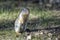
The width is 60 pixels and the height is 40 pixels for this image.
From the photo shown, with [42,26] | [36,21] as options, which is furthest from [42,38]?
[36,21]

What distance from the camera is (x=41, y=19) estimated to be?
10.4 metres

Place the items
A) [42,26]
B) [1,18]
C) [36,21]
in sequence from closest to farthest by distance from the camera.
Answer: [42,26], [36,21], [1,18]

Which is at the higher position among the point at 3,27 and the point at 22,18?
the point at 22,18

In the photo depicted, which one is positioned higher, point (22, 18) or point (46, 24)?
point (22, 18)

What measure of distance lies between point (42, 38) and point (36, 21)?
303 centimetres

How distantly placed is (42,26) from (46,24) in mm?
455

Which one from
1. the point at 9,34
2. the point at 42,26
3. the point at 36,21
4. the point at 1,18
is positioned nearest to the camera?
the point at 9,34

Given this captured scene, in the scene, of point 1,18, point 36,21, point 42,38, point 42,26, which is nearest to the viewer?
point 42,38

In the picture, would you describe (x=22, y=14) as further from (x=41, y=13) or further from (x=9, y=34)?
(x=41, y=13)

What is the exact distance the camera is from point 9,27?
897 centimetres

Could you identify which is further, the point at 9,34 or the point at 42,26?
the point at 42,26

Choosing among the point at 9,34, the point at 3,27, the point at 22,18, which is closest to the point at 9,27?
the point at 3,27

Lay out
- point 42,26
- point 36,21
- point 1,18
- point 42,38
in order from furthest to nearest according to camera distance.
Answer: point 1,18 → point 36,21 → point 42,26 → point 42,38

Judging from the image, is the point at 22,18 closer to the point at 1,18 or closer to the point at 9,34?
the point at 9,34
